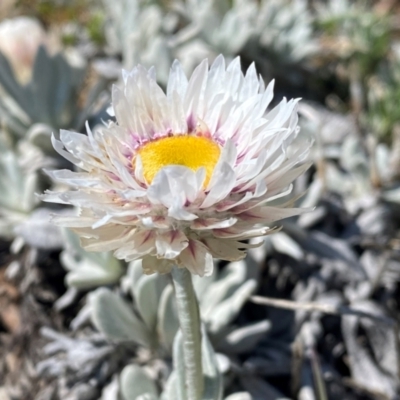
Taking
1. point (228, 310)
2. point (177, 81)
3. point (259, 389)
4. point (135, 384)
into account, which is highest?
point (177, 81)

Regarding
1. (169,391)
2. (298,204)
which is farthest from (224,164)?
(298,204)

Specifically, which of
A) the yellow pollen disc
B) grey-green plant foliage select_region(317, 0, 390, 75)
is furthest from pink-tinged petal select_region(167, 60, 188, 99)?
grey-green plant foliage select_region(317, 0, 390, 75)

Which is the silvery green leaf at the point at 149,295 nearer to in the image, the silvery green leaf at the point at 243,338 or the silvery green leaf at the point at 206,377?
the silvery green leaf at the point at 243,338

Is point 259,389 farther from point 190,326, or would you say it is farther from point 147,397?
point 190,326

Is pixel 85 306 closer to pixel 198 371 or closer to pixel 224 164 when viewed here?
pixel 198 371

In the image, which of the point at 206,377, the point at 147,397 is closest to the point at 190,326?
the point at 206,377
